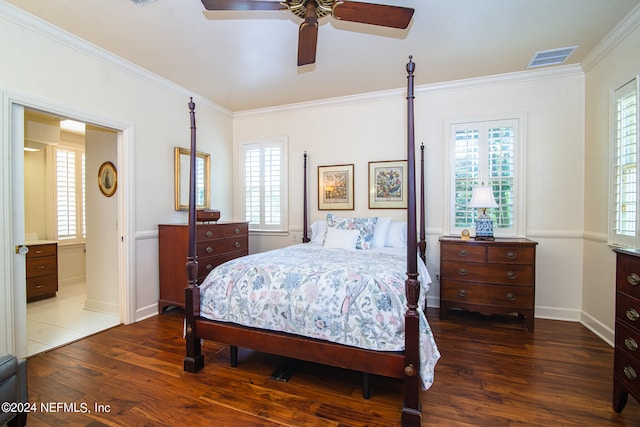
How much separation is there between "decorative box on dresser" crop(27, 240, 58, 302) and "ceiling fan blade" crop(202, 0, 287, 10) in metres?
4.41

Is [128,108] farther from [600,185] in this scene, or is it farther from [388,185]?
[600,185]

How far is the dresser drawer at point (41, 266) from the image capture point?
13.7ft

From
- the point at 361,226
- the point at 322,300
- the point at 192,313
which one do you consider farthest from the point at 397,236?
the point at 192,313

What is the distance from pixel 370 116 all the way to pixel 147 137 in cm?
285

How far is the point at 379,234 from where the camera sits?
3.64m

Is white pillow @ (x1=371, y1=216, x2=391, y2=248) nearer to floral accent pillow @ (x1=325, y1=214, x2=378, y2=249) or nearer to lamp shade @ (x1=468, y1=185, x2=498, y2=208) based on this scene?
floral accent pillow @ (x1=325, y1=214, x2=378, y2=249)

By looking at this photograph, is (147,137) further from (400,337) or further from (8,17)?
(400,337)

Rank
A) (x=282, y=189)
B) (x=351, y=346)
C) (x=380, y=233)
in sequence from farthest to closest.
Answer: (x=282, y=189), (x=380, y=233), (x=351, y=346)

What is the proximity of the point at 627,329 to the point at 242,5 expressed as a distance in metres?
3.04

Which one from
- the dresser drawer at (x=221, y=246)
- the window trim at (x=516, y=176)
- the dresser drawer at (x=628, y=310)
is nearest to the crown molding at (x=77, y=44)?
the dresser drawer at (x=221, y=246)

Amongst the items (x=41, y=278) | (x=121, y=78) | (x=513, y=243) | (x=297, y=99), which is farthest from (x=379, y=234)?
(x=41, y=278)

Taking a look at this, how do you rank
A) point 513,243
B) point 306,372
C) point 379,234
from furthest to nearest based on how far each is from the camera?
point 379,234 < point 513,243 < point 306,372

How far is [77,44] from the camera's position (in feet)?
9.20

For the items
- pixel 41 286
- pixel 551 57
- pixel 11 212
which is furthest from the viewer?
pixel 41 286
